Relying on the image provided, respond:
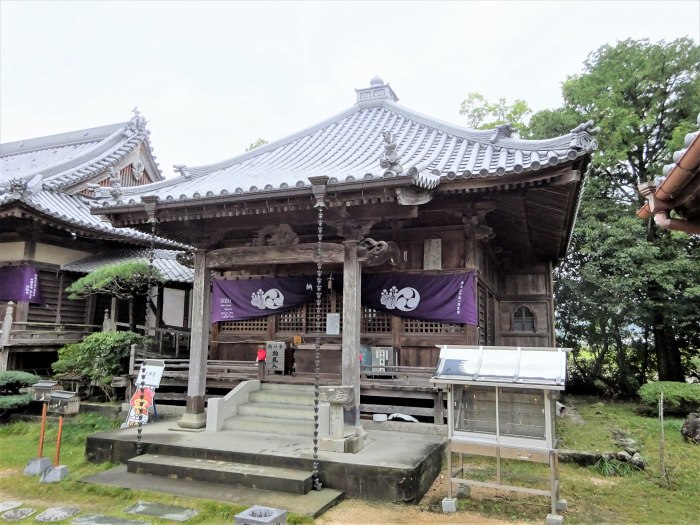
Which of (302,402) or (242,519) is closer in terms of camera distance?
(242,519)

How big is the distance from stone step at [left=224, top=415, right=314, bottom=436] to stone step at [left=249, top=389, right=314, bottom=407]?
0.65 metres

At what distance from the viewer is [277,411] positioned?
30.6 feet

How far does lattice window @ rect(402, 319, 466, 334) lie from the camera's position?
33.5 ft

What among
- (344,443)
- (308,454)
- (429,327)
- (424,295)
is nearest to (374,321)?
(429,327)

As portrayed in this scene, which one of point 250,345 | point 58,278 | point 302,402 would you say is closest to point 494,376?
point 302,402

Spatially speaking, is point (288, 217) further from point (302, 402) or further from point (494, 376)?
point (494, 376)

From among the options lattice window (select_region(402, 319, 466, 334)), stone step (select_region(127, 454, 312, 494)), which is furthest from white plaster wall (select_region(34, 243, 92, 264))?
lattice window (select_region(402, 319, 466, 334))

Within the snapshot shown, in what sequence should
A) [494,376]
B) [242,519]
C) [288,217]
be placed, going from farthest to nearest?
1. [288,217]
2. [494,376]
3. [242,519]

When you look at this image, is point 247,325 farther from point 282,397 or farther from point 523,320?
point 523,320

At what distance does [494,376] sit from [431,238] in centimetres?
484

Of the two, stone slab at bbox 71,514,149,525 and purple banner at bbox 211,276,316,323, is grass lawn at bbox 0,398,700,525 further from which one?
purple banner at bbox 211,276,316,323

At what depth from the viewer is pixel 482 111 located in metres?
26.0

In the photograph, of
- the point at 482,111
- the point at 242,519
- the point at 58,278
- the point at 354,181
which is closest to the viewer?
the point at 242,519

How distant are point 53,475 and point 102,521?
7.37 ft
